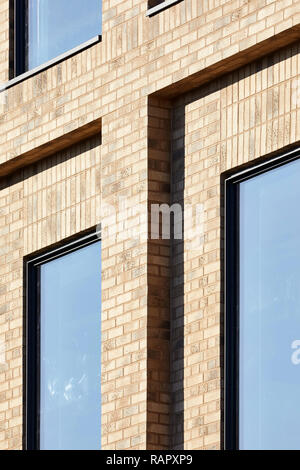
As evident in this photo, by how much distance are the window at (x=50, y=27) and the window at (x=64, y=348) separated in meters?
2.16

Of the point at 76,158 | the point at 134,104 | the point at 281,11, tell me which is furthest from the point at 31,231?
the point at 281,11

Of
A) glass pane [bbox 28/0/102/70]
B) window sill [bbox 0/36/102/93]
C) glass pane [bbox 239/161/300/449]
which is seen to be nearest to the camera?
glass pane [bbox 239/161/300/449]

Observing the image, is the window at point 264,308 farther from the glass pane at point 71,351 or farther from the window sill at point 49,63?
the window sill at point 49,63

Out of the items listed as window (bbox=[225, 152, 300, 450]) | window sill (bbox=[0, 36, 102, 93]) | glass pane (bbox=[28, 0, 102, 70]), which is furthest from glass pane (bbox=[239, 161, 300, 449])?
glass pane (bbox=[28, 0, 102, 70])

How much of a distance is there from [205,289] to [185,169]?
1271 millimetres

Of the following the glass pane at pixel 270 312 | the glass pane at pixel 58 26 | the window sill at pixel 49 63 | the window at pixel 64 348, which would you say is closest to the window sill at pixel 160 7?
the window sill at pixel 49 63

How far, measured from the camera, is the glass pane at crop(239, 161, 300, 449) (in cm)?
1575

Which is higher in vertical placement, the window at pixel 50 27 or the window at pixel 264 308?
the window at pixel 50 27

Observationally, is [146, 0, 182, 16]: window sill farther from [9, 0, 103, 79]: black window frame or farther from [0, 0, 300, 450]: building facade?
[9, 0, 103, 79]: black window frame

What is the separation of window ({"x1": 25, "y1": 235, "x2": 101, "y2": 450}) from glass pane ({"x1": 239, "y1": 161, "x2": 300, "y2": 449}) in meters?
2.04

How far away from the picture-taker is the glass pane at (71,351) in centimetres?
1792

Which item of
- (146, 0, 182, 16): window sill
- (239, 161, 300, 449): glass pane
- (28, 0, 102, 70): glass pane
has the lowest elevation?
(239, 161, 300, 449): glass pane

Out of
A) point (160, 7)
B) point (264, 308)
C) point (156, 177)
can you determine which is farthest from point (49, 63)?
point (264, 308)

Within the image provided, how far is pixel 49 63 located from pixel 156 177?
2325 millimetres
